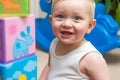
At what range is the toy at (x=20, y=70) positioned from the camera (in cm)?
85

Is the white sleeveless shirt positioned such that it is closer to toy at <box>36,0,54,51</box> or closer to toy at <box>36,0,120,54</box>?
toy at <box>36,0,120,54</box>

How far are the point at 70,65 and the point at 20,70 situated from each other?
9.8 inches

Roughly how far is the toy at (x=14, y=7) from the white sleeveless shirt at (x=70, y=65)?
216 mm

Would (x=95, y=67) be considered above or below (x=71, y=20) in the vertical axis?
below

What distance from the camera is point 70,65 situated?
2.38 feet

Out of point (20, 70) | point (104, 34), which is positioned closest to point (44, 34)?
point (104, 34)

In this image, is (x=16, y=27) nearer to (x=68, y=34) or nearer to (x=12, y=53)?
(x=12, y=53)

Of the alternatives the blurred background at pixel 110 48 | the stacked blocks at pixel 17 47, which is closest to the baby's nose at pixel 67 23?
the stacked blocks at pixel 17 47

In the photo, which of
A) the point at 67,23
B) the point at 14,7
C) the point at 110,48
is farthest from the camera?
the point at 110,48

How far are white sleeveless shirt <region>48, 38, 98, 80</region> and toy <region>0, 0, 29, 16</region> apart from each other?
216mm

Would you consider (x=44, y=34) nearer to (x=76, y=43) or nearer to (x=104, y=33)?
(x=104, y=33)

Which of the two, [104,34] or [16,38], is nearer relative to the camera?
[16,38]

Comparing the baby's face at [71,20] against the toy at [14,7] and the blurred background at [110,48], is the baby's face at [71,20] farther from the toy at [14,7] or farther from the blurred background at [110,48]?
the blurred background at [110,48]

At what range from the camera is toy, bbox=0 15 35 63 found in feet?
2.74
